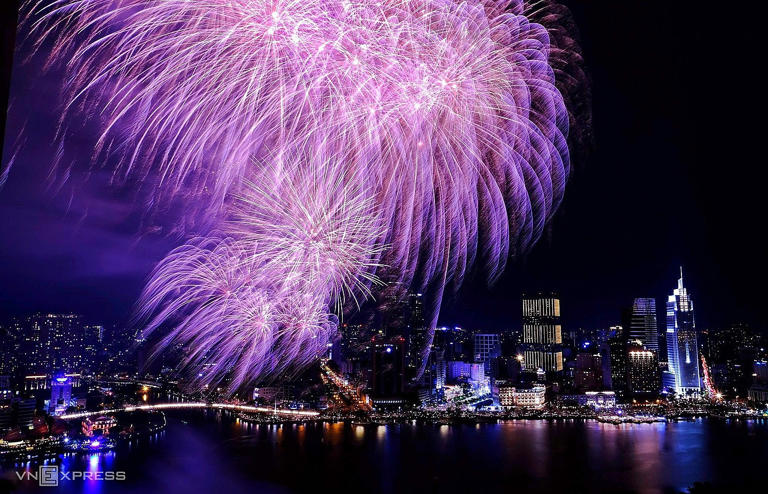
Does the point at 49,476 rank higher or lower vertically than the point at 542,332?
lower

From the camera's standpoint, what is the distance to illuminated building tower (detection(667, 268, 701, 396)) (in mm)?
39625

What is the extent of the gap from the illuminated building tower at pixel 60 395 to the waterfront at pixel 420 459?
4503mm

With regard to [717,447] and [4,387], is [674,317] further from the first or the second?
[4,387]

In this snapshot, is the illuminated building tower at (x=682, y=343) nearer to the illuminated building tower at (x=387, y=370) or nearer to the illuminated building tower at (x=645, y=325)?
the illuminated building tower at (x=645, y=325)

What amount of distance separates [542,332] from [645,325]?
30.7 feet

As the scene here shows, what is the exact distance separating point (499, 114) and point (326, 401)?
72.0 feet

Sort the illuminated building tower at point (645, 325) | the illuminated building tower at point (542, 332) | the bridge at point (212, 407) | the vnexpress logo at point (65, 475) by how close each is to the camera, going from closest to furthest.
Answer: the vnexpress logo at point (65, 475) → the bridge at point (212, 407) → the illuminated building tower at point (645, 325) → the illuminated building tower at point (542, 332)

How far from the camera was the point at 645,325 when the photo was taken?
4631cm

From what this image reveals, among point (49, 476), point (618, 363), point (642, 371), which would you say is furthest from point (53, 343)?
point (642, 371)

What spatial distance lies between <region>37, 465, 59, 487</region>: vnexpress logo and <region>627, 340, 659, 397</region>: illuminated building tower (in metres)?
34.4

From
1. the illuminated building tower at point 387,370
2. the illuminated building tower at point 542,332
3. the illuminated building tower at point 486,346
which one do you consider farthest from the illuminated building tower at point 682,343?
the illuminated building tower at point 387,370

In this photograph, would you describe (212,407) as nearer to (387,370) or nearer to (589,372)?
(387,370)

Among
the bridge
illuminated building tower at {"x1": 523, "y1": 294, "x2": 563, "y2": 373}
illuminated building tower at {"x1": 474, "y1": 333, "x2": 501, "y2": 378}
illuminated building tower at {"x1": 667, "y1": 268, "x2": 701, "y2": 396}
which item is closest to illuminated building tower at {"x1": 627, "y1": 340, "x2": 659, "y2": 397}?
illuminated building tower at {"x1": 667, "y1": 268, "x2": 701, "y2": 396}

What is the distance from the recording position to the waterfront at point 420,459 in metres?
11.0
